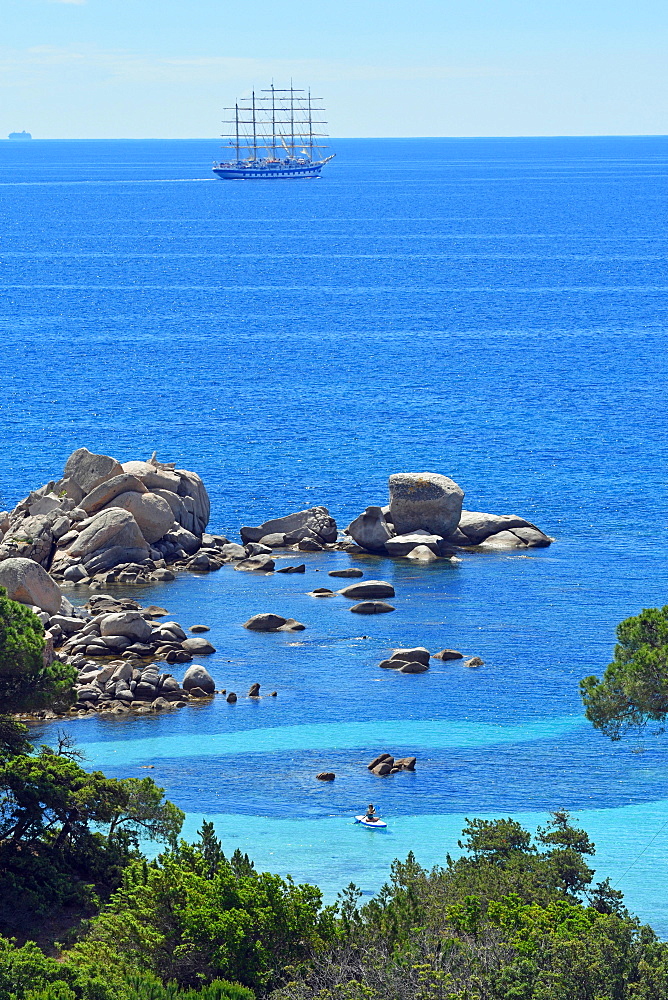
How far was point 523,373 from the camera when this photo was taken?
119 m

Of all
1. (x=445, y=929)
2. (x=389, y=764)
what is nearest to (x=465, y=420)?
(x=389, y=764)

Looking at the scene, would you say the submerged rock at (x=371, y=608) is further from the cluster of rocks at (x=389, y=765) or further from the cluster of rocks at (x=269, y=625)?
the cluster of rocks at (x=389, y=765)

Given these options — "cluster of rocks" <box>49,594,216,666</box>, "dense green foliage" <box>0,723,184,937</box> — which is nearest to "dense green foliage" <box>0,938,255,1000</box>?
"dense green foliage" <box>0,723,184,937</box>

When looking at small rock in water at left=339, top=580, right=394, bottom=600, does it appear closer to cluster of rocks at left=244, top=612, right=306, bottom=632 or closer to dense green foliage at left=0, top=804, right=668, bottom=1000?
cluster of rocks at left=244, top=612, right=306, bottom=632

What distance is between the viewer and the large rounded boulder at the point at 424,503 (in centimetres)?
6981

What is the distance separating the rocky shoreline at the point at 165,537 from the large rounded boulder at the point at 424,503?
0.05 metres

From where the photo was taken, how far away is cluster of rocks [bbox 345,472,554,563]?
229ft

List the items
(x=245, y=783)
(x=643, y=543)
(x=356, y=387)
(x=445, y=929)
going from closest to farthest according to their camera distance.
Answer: (x=445, y=929) < (x=245, y=783) < (x=643, y=543) < (x=356, y=387)

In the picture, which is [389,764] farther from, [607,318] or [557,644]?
[607,318]

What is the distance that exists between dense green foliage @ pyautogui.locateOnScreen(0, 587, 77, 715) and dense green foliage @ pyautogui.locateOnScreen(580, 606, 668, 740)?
12718 mm

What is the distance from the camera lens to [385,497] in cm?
8044

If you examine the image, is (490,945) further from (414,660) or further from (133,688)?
(414,660)

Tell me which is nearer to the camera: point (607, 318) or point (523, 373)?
point (523, 373)

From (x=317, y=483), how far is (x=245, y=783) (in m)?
39.8
